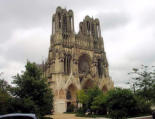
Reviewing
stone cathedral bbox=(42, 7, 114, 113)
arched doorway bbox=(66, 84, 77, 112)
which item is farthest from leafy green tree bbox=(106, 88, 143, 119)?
arched doorway bbox=(66, 84, 77, 112)

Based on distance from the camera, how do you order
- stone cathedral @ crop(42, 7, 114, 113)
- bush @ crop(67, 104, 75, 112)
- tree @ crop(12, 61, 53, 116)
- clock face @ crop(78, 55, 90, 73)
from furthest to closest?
clock face @ crop(78, 55, 90, 73) < stone cathedral @ crop(42, 7, 114, 113) < bush @ crop(67, 104, 75, 112) < tree @ crop(12, 61, 53, 116)

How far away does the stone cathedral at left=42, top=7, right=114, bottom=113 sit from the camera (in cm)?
4150

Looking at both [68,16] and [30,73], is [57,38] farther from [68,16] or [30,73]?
[30,73]

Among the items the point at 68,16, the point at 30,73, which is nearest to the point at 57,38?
the point at 68,16

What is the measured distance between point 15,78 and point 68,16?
3619 centimetres

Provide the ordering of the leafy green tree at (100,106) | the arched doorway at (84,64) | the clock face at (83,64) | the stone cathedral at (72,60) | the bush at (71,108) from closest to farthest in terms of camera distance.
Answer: the leafy green tree at (100,106) < the bush at (71,108) < the stone cathedral at (72,60) < the arched doorway at (84,64) < the clock face at (83,64)

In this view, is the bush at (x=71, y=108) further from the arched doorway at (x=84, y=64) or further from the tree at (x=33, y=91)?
the tree at (x=33, y=91)

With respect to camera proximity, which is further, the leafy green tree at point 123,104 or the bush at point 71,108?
the bush at point 71,108

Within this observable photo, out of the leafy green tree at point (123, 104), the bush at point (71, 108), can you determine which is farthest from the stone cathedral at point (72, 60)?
the leafy green tree at point (123, 104)

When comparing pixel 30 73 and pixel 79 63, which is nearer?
pixel 30 73

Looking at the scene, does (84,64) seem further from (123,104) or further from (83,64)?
(123,104)

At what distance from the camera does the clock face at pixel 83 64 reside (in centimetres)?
4897

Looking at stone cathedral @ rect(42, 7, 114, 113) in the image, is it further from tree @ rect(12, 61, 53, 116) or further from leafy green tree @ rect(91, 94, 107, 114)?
tree @ rect(12, 61, 53, 116)

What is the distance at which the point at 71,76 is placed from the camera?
42.9 meters
